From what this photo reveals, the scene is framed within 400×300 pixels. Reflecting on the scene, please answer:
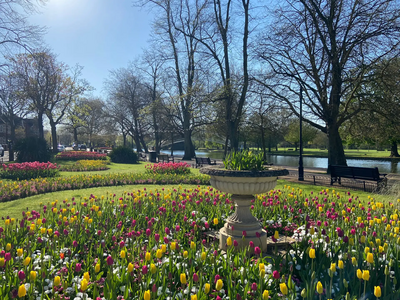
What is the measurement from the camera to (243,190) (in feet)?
13.3

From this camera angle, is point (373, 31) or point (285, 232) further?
point (373, 31)

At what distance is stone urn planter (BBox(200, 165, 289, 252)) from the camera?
156 inches

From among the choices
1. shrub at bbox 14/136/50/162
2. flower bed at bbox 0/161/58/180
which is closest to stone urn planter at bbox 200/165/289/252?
flower bed at bbox 0/161/58/180

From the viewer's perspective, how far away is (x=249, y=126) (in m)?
29.2

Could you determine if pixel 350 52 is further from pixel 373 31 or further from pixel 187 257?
pixel 187 257

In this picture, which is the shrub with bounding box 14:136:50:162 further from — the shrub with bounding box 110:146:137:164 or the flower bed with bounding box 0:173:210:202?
the flower bed with bounding box 0:173:210:202

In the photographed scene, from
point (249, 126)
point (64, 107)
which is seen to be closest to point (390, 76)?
point (249, 126)

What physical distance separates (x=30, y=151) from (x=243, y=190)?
68.8ft

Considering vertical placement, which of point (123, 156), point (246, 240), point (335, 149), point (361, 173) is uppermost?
point (335, 149)

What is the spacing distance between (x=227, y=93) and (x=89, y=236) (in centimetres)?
1438

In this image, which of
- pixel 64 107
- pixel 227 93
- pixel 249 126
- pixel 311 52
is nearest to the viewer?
pixel 311 52

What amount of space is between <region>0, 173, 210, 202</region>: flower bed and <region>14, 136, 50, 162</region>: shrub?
10933mm

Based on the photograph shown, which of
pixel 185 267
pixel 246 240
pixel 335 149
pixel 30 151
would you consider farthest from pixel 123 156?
pixel 185 267

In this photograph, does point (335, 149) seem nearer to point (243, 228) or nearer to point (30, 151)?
point (243, 228)
